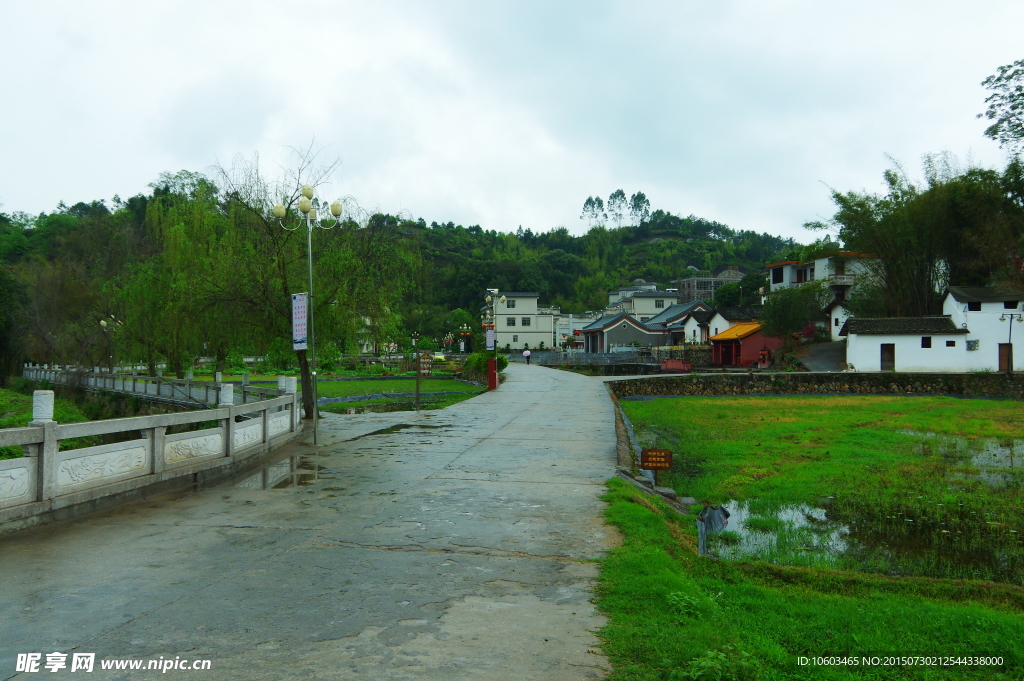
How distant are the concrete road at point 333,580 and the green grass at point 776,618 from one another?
307 mm

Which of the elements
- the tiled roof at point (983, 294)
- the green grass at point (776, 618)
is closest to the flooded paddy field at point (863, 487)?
the green grass at point (776, 618)

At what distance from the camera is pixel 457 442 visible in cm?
1362

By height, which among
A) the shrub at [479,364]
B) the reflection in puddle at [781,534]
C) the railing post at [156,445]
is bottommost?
the reflection in puddle at [781,534]

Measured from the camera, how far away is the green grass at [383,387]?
32844 mm

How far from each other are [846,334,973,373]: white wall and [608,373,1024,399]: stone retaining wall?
245cm

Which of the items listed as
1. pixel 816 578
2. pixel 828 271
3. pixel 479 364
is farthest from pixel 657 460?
pixel 828 271

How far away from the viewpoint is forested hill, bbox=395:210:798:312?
90250 mm

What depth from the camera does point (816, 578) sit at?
5.79 metres

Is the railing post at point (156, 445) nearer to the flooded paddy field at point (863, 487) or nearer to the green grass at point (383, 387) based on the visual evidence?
the flooded paddy field at point (863, 487)

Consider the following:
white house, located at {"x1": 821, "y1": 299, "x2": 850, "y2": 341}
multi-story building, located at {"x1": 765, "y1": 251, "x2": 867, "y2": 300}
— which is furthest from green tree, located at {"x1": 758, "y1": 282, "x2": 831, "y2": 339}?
multi-story building, located at {"x1": 765, "y1": 251, "x2": 867, "y2": 300}

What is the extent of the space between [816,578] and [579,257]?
110m

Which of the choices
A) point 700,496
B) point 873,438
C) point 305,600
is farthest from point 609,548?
point 873,438

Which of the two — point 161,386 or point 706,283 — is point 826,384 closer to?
point 161,386

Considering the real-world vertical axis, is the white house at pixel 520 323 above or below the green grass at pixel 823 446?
above
